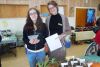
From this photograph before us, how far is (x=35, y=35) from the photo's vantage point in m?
2.41

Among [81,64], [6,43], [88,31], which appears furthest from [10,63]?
[88,31]

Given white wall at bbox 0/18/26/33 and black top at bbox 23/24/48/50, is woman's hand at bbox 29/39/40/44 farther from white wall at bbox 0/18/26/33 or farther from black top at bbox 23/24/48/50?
white wall at bbox 0/18/26/33

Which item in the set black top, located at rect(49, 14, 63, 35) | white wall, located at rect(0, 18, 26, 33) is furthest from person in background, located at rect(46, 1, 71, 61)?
white wall, located at rect(0, 18, 26, 33)

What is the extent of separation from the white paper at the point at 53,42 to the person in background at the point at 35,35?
8 cm

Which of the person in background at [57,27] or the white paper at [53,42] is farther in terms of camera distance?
the person in background at [57,27]

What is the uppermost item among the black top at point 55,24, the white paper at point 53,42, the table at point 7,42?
the black top at point 55,24

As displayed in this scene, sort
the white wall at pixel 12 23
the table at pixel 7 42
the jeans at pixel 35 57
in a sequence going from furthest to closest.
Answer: the white wall at pixel 12 23, the table at pixel 7 42, the jeans at pixel 35 57

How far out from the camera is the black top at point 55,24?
2594mm

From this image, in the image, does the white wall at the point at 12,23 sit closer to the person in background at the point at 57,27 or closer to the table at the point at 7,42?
the table at the point at 7,42

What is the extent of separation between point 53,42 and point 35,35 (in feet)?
0.91

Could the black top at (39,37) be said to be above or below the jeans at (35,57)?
above

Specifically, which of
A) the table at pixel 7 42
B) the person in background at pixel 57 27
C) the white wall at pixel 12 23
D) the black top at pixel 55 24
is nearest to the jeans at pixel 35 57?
the person in background at pixel 57 27

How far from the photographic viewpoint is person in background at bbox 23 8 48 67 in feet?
7.99

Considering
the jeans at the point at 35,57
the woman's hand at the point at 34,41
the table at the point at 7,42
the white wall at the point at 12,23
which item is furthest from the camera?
the white wall at the point at 12,23
